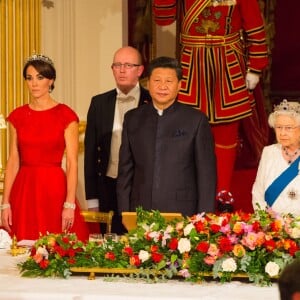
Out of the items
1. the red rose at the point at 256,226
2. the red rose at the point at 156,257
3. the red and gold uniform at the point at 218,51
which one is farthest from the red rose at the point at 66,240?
the red and gold uniform at the point at 218,51

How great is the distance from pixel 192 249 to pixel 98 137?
74.4 inches

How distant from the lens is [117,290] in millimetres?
3434

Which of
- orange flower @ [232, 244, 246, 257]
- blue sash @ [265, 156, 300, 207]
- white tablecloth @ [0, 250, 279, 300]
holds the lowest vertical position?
white tablecloth @ [0, 250, 279, 300]

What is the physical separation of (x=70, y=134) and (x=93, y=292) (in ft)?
5.55

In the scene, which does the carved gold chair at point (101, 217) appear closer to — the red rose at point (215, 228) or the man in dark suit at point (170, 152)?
the man in dark suit at point (170, 152)

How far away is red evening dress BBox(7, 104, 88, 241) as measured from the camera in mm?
4996

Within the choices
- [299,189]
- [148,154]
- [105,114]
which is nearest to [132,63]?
[105,114]

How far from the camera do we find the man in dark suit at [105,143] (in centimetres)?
534

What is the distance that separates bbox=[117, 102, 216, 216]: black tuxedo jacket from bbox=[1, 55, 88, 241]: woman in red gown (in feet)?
1.41

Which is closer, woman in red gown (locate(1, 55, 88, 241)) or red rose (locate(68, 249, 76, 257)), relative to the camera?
red rose (locate(68, 249, 76, 257))

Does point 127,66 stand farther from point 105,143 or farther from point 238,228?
point 238,228

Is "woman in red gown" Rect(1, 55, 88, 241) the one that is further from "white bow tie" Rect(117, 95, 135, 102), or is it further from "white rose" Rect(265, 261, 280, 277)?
"white rose" Rect(265, 261, 280, 277)

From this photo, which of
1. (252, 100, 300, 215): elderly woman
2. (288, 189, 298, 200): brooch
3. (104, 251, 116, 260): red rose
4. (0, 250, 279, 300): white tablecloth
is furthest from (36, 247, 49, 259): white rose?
(288, 189, 298, 200): brooch

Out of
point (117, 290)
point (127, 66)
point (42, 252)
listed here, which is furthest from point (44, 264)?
point (127, 66)
